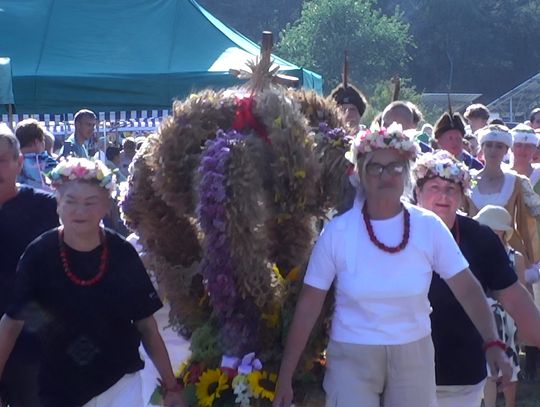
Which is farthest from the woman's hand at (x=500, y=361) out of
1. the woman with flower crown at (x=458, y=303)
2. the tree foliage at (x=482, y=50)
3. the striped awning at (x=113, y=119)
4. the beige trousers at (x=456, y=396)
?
the tree foliage at (x=482, y=50)

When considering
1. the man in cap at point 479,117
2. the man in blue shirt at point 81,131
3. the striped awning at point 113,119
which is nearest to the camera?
the man in blue shirt at point 81,131

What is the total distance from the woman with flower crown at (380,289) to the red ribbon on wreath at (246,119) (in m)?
0.44

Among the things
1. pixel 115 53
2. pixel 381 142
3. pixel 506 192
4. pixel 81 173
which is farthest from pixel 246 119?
pixel 115 53

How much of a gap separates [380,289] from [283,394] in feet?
1.98

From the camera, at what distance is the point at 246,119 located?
4.62 meters

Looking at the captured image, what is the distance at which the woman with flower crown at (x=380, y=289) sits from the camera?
4.31 metres

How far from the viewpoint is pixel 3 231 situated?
5039mm

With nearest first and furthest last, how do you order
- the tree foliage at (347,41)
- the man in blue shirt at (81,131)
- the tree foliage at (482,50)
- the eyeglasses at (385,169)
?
the eyeglasses at (385,169), the man in blue shirt at (81,131), the tree foliage at (347,41), the tree foliage at (482,50)

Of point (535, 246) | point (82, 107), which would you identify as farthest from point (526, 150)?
point (82, 107)

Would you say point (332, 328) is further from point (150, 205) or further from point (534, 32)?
point (534, 32)

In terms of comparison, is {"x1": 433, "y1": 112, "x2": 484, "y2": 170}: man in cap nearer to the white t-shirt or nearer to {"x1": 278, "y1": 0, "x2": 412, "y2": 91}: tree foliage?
the white t-shirt

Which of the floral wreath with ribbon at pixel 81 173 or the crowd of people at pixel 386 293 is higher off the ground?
the floral wreath with ribbon at pixel 81 173

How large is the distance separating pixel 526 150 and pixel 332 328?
4.83 metres

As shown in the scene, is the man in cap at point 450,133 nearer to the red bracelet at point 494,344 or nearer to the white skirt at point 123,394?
the red bracelet at point 494,344
